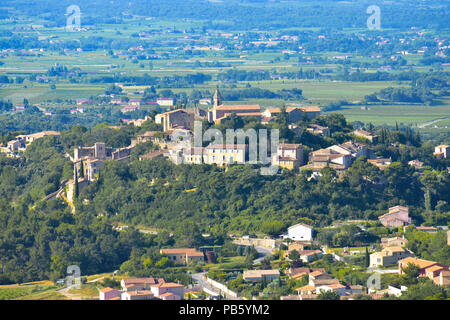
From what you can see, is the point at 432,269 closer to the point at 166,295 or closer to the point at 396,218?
the point at 396,218

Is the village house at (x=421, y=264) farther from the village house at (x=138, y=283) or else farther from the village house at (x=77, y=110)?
the village house at (x=77, y=110)

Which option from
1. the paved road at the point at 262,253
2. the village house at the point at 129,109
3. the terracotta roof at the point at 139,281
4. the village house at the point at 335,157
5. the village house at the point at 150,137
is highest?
the village house at the point at 150,137

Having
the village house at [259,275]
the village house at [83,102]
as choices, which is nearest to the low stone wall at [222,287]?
the village house at [259,275]

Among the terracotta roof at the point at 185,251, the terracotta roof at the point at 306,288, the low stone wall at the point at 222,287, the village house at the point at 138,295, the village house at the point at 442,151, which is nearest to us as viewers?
the village house at the point at 138,295

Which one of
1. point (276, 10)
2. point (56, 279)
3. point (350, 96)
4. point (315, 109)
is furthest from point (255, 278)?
point (276, 10)

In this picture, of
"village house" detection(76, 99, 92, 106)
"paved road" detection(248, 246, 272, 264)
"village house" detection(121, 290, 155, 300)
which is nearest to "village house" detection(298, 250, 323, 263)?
"paved road" detection(248, 246, 272, 264)

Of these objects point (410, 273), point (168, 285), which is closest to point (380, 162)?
point (410, 273)

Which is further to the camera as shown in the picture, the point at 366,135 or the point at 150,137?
the point at 366,135
